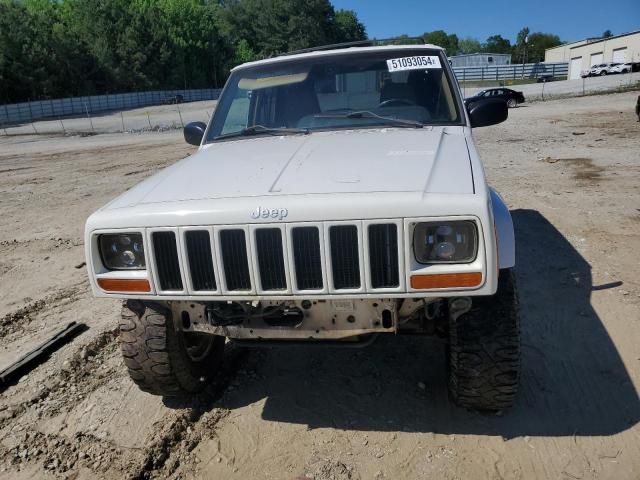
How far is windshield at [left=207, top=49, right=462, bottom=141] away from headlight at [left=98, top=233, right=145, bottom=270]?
1.49 m

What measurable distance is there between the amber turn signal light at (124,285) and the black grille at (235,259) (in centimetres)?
44

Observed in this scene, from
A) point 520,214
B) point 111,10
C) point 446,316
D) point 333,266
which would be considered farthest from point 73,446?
point 111,10

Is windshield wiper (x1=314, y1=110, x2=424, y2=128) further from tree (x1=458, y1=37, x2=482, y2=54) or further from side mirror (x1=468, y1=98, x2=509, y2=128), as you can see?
tree (x1=458, y1=37, x2=482, y2=54)

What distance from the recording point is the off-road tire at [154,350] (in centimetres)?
296

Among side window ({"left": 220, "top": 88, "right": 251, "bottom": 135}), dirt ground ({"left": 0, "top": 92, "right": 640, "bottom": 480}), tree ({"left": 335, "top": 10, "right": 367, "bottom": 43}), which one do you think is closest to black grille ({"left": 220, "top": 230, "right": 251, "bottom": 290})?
dirt ground ({"left": 0, "top": 92, "right": 640, "bottom": 480})

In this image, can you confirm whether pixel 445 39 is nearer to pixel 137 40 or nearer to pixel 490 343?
pixel 137 40

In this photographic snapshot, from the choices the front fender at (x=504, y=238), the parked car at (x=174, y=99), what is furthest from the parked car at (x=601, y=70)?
the front fender at (x=504, y=238)

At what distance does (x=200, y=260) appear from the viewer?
251cm

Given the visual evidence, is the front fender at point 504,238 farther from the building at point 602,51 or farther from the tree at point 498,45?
the tree at point 498,45

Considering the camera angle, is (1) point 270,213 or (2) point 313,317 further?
(2) point 313,317

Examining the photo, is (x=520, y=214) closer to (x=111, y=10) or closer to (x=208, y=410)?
(x=208, y=410)

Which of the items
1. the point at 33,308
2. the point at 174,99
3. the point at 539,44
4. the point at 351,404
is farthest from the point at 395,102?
the point at 539,44

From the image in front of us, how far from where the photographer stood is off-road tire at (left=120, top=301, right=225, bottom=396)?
2.96 meters

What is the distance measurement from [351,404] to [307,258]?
1.30 metres
